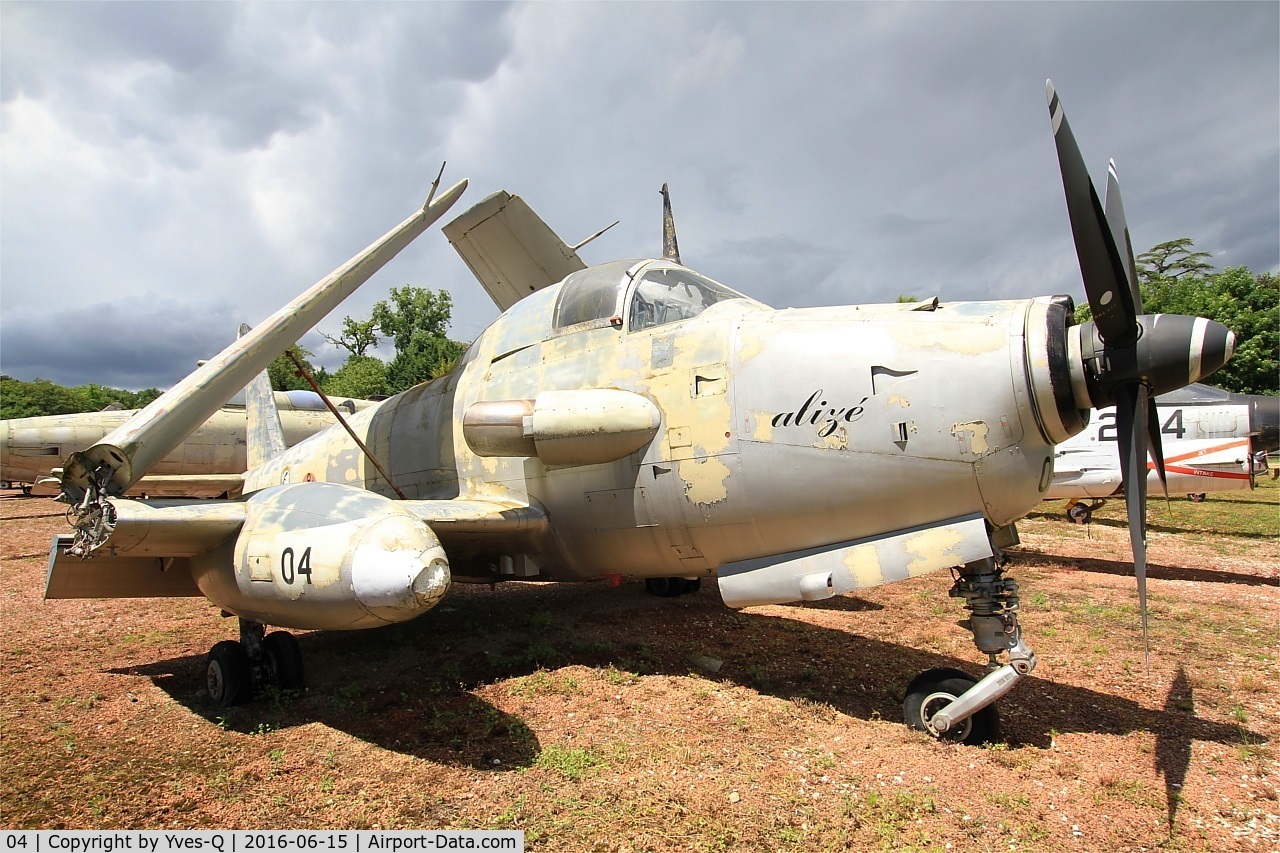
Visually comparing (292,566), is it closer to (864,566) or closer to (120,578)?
(120,578)

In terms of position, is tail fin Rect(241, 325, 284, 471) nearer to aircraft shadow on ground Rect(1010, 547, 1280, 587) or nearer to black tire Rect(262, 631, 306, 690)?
black tire Rect(262, 631, 306, 690)

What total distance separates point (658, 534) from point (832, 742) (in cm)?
189

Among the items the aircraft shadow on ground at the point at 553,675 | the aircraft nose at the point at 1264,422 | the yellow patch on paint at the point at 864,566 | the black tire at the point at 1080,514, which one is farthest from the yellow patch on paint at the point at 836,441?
the aircraft nose at the point at 1264,422

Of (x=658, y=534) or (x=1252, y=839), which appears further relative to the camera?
(x=658, y=534)

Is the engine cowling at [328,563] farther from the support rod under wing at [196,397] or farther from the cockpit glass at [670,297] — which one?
the cockpit glass at [670,297]

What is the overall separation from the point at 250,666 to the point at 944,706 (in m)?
5.23

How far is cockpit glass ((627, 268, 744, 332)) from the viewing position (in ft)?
18.3

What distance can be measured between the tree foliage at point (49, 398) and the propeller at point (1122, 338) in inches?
3271

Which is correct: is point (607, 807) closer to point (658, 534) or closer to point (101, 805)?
point (658, 534)

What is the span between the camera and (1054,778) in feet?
13.0

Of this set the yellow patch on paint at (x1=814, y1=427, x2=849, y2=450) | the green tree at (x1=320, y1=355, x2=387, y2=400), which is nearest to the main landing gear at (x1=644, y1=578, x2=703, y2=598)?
the yellow patch on paint at (x1=814, y1=427, x2=849, y2=450)

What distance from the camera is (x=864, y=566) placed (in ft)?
14.6

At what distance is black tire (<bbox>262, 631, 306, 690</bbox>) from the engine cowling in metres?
0.71

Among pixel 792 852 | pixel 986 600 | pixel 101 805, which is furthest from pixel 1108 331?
pixel 101 805
